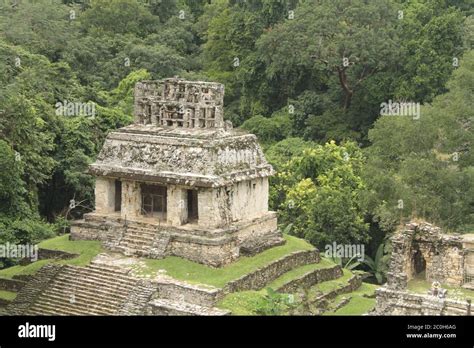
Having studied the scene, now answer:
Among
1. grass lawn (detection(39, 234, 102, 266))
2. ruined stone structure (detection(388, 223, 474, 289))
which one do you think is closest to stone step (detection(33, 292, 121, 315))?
grass lawn (detection(39, 234, 102, 266))

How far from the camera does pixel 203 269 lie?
2711 centimetres

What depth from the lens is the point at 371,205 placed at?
118 feet

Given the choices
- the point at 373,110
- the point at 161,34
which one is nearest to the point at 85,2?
the point at 161,34

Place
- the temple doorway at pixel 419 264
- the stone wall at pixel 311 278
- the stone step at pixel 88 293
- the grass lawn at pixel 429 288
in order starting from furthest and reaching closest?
the stone wall at pixel 311 278
the stone step at pixel 88 293
the temple doorway at pixel 419 264
the grass lawn at pixel 429 288

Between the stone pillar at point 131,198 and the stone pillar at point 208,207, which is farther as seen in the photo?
the stone pillar at point 131,198

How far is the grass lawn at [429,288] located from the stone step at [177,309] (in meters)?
4.73

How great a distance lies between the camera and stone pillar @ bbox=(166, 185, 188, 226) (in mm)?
28250

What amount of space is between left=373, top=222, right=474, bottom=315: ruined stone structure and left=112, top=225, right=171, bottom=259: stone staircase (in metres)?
6.54

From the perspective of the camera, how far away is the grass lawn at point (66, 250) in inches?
1111

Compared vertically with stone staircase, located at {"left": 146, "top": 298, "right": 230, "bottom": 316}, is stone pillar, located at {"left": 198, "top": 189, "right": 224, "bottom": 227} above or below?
above

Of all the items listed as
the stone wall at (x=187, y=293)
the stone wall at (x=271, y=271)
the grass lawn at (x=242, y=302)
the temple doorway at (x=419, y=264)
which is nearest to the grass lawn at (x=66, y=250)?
the stone wall at (x=187, y=293)

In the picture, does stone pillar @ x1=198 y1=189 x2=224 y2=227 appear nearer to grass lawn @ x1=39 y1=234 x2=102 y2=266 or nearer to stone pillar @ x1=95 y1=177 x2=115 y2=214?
grass lawn @ x1=39 y1=234 x2=102 y2=266

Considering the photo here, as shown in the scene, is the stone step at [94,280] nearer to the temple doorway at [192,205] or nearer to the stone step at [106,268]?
the stone step at [106,268]

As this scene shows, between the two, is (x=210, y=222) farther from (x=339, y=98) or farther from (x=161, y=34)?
(x=161, y=34)
